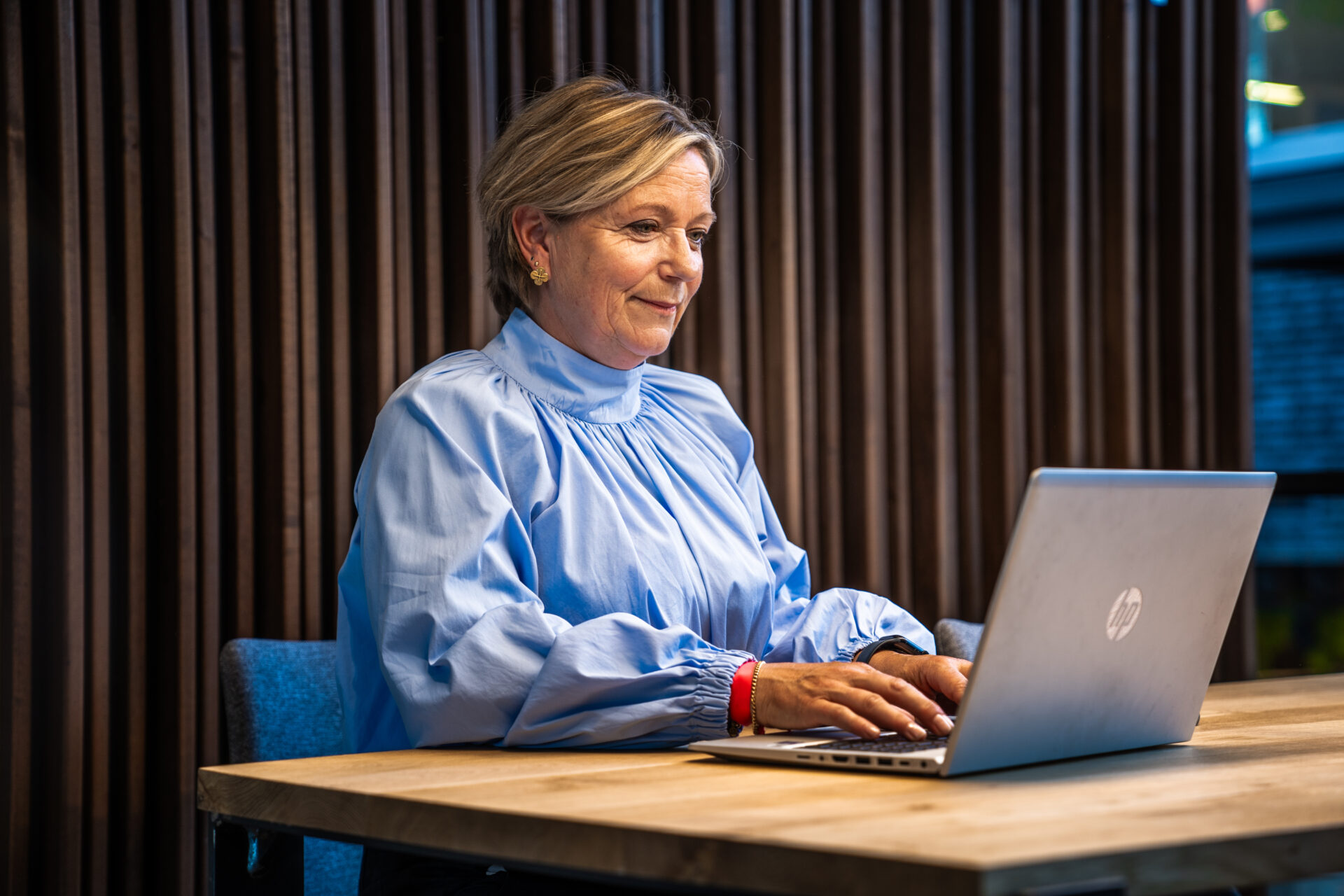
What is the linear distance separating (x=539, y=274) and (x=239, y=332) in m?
0.62

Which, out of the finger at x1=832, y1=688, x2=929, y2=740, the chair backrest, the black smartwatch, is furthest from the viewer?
the chair backrest

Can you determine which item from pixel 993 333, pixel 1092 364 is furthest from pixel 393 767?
pixel 1092 364

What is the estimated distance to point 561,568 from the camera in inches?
63.4

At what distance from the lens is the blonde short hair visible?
1.82 m

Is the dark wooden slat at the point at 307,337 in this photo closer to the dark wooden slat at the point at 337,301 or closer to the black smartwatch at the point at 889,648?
the dark wooden slat at the point at 337,301

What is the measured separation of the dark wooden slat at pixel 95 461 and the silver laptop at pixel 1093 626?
125cm

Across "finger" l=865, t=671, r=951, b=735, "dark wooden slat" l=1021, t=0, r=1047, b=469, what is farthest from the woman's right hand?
"dark wooden slat" l=1021, t=0, r=1047, b=469

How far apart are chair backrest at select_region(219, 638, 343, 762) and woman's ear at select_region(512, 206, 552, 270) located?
0.67 metres

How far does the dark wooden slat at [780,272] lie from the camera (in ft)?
9.23

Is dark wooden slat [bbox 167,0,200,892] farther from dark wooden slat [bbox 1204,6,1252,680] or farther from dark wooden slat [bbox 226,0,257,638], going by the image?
dark wooden slat [bbox 1204,6,1252,680]

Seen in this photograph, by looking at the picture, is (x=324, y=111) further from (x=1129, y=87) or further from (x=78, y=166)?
(x=1129, y=87)

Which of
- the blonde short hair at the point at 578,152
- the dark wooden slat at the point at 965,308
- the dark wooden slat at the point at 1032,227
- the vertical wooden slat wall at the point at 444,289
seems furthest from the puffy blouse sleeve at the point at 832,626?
the dark wooden slat at the point at 1032,227

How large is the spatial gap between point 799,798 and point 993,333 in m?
2.32

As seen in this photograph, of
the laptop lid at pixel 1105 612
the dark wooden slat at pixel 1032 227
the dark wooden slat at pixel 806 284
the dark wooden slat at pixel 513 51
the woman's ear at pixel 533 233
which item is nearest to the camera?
the laptop lid at pixel 1105 612
